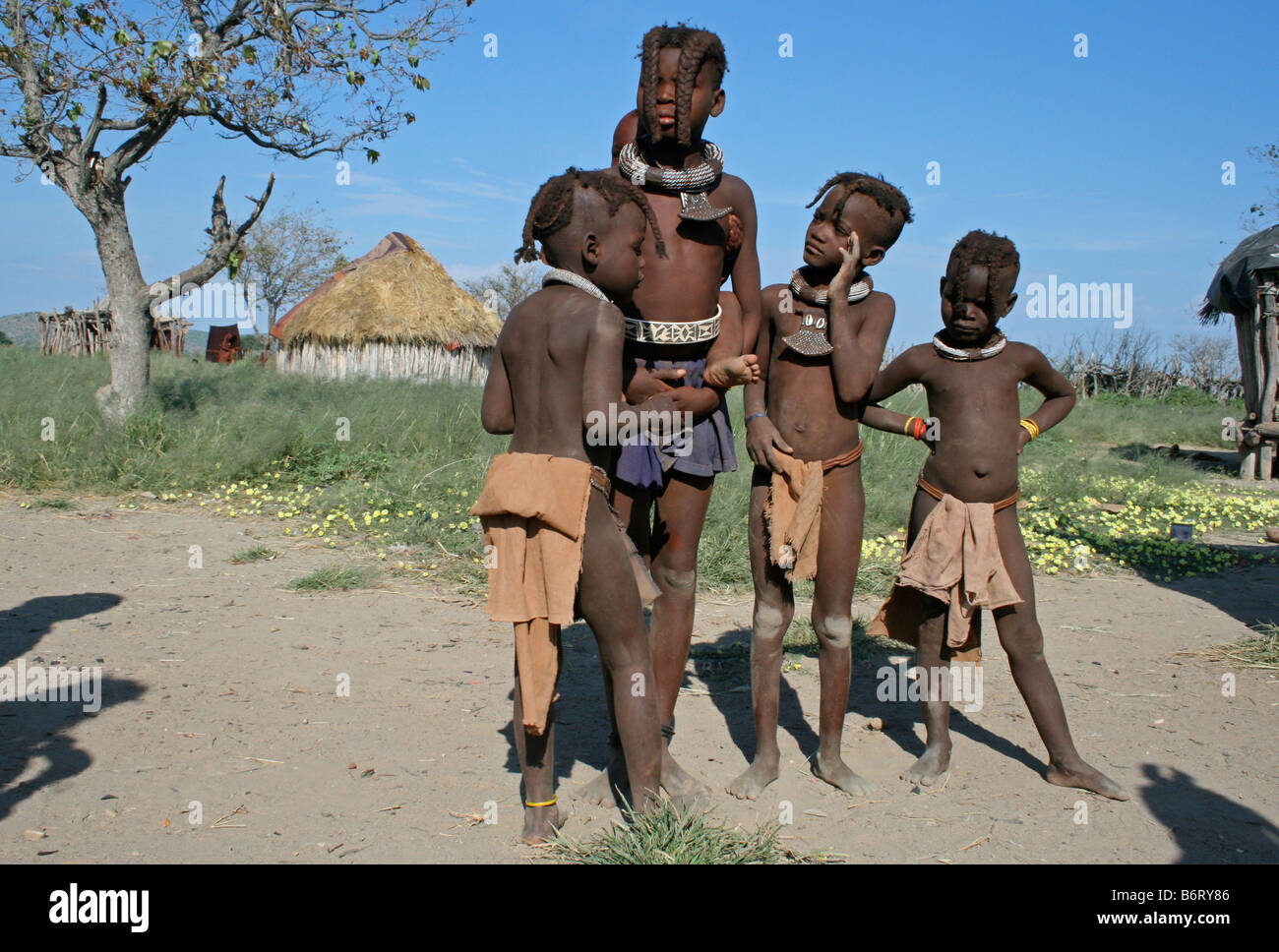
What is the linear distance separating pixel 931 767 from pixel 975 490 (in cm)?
96

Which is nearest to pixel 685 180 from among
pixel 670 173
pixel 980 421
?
pixel 670 173

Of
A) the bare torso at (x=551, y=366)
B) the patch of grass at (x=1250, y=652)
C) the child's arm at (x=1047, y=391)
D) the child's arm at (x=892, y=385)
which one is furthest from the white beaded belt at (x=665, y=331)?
the patch of grass at (x=1250, y=652)

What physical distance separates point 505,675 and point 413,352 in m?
14.3

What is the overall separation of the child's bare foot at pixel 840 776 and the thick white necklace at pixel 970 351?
141cm

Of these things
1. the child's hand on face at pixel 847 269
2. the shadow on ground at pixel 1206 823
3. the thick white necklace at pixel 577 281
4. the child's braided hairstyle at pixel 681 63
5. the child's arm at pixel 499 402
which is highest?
the child's braided hairstyle at pixel 681 63

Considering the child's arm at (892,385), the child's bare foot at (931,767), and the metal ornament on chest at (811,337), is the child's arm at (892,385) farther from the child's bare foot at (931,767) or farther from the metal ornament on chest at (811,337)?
the child's bare foot at (931,767)

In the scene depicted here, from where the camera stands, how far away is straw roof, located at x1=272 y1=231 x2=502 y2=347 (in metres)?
17.5

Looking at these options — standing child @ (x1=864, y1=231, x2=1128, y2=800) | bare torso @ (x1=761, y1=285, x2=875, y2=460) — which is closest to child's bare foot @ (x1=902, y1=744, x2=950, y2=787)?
standing child @ (x1=864, y1=231, x2=1128, y2=800)

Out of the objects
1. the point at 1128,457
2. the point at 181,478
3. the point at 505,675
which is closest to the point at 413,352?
the point at 181,478

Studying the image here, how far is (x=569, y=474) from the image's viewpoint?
2398 mm

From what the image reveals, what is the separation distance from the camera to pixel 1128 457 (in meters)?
13.8

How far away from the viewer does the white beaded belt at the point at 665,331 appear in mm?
2834

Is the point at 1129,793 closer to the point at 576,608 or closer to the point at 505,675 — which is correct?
the point at 576,608


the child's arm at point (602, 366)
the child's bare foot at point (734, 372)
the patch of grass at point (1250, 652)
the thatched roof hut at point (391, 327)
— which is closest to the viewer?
the child's arm at point (602, 366)
